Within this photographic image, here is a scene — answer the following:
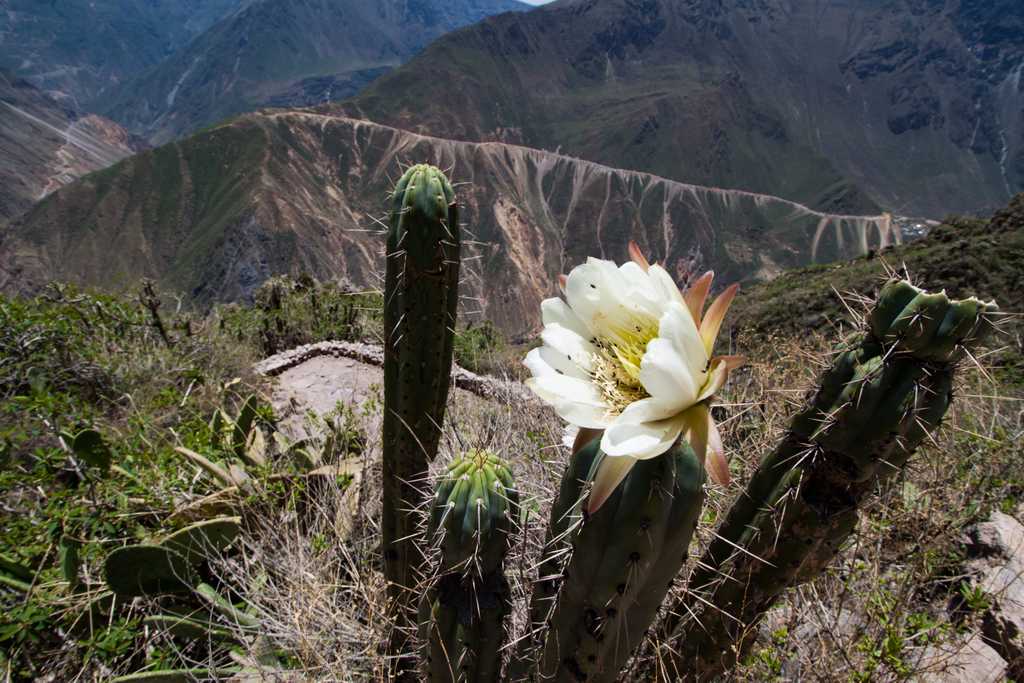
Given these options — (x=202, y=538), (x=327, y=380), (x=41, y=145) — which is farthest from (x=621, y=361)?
(x=41, y=145)

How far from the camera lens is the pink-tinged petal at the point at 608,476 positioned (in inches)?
45.7

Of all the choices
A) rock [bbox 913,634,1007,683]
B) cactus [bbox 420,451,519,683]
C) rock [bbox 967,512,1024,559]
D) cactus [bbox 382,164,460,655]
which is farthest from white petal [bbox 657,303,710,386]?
rock [bbox 967,512,1024,559]

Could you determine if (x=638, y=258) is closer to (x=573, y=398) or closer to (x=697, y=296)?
(x=697, y=296)

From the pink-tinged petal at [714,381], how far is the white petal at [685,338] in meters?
0.02

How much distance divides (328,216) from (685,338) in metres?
96.1

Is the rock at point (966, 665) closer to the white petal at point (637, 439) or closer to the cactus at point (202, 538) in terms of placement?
the white petal at point (637, 439)

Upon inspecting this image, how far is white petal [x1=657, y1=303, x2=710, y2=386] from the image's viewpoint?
1.14 metres

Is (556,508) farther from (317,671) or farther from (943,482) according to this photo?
(943,482)

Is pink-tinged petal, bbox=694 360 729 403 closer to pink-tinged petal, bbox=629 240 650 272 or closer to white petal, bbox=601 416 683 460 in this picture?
white petal, bbox=601 416 683 460

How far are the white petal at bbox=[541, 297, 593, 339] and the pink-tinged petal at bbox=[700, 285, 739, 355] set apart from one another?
0.33 metres

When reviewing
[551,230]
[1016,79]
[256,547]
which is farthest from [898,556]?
[1016,79]

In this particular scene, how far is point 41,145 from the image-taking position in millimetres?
134000

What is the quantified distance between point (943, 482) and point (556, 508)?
289cm

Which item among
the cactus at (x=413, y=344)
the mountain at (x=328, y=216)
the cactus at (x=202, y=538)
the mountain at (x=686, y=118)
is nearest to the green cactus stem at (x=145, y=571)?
the cactus at (x=202, y=538)
